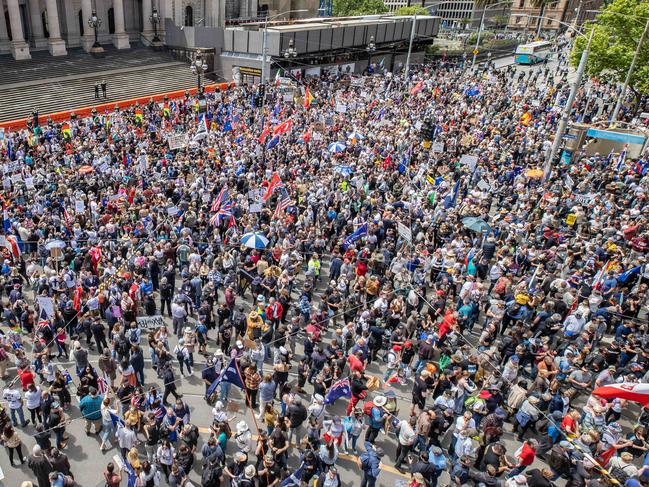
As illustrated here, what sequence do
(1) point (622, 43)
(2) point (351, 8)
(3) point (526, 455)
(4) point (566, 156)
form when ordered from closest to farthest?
(3) point (526, 455), (4) point (566, 156), (1) point (622, 43), (2) point (351, 8)

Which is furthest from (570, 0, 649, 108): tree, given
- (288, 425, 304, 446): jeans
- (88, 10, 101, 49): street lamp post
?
(88, 10, 101, 49): street lamp post

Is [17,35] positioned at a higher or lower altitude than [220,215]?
higher

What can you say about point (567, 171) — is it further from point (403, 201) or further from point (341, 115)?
point (341, 115)

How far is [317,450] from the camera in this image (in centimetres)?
1015

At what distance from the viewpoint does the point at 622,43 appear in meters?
35.1

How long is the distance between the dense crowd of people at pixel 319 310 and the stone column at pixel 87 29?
22.4 meters

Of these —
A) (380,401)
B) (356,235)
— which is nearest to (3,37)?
(356,235)

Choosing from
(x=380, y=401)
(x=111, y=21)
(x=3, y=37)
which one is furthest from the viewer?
(x=111, y=21)

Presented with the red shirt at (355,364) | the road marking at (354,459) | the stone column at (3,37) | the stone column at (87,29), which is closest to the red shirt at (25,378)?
the road marking at (354,459)

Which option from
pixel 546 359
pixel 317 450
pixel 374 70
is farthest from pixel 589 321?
pixel 374 70

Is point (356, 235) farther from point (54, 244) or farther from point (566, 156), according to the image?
point (566, 156)

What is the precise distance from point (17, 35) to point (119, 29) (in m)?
9.48

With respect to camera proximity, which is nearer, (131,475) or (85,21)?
(131,475)

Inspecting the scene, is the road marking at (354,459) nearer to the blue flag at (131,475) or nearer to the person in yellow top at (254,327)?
the blue flag at (131,475)
